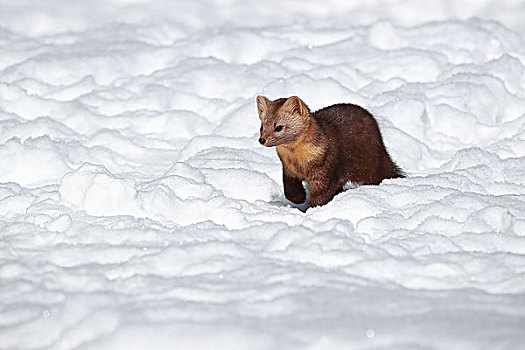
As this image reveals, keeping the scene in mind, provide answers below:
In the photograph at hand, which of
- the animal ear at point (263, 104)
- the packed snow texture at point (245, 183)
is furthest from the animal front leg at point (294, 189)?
the animal ear at point (263, 104)

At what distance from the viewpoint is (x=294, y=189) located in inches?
186

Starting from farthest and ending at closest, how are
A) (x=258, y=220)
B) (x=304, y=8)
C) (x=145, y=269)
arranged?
(x=304, y=8) → (x=258, y=220) → (x=145, y=269)

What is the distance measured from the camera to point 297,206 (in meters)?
4.78

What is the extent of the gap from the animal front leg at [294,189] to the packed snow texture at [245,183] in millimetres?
103

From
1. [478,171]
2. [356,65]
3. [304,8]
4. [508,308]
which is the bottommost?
[508,308]

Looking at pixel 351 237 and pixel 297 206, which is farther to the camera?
pixel 297 206

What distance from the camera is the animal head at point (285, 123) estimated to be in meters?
4.50

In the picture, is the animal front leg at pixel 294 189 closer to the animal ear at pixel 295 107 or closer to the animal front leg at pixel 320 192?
the animal front leg at pixel 320 192

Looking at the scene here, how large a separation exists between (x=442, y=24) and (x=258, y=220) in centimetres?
459

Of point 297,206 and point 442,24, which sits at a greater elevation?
point 442,24

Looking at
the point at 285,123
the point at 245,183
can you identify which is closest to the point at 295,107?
the point at 285,123

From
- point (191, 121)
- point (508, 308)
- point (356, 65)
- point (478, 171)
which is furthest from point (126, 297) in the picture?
point (356, 65)

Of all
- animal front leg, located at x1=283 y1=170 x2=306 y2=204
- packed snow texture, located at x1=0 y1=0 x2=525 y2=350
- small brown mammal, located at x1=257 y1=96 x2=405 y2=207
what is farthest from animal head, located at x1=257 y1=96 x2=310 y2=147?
packed snow texture, located at x1=0 y1=0 x2=525 y2=350

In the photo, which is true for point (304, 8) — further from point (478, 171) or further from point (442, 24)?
point (478, 171)
